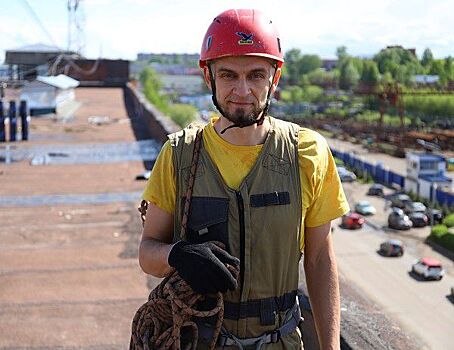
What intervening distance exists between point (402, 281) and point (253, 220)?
981 inches

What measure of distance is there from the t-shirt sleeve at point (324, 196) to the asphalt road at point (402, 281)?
13592mm

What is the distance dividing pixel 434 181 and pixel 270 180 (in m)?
40.8

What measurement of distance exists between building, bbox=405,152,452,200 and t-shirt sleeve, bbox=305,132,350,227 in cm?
4013

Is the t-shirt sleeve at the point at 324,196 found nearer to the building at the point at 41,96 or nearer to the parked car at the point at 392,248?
the building at the point at 41,96

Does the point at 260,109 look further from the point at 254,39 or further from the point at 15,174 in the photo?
the point at 15,174

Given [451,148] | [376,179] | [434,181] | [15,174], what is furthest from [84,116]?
[451,148]

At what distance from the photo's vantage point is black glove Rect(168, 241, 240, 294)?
2.06 metres

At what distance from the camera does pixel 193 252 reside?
2.08 metres

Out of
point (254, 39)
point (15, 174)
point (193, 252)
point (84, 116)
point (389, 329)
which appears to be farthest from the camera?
point (84, 116)

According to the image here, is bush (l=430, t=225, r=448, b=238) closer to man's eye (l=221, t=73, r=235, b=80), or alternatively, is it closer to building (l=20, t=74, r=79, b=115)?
building (l=20, t=74, r=79, b=115)

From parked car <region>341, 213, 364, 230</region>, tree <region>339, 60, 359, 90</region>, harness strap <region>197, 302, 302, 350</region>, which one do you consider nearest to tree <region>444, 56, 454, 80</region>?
tree <region>339, 60, 359, 90</region>

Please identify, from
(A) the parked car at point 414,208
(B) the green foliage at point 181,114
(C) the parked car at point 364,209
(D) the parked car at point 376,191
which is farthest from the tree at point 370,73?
(C) the parked car at point 364,209

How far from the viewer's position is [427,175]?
42.1 meters

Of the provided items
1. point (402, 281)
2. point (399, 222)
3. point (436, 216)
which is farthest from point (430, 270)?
point (436, 216)
